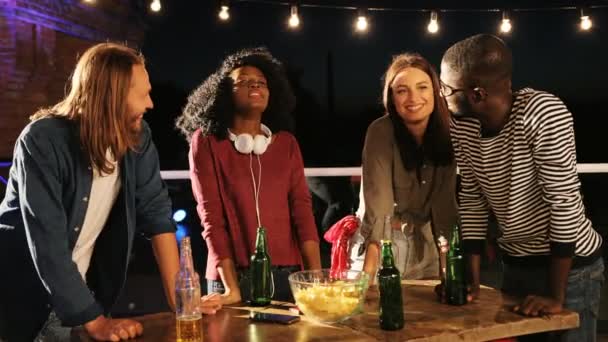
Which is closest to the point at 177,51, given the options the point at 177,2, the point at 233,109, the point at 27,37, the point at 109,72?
the point at 177,2

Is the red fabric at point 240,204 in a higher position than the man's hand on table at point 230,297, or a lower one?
higher

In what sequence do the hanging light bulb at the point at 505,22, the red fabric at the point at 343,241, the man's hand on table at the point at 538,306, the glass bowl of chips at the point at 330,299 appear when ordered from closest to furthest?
1. the glass bowl of chips at the point at 330,299
2. the man's hand on table at the point at 538,306
3. the red fabric at the point at 343,241
4. the hanging light bulb at the point at 505,22

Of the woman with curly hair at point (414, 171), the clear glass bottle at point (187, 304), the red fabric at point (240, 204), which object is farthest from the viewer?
the red fabric at point (240, 204)

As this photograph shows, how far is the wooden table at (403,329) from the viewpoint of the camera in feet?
5.67

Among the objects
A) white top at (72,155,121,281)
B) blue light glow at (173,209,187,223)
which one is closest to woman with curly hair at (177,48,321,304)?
white top at (72,155,121,281)

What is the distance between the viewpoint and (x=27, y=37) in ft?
22.2

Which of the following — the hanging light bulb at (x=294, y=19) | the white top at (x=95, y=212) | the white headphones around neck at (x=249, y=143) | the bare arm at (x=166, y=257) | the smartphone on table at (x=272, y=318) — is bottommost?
the smartphone on table at (x=272, y=318)

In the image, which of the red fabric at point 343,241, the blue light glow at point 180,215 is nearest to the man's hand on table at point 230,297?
the red fabric at point 343,241

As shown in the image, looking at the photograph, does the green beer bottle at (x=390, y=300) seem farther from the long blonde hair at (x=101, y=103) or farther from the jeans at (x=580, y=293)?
the long blonde hair at (x=101, y=103)

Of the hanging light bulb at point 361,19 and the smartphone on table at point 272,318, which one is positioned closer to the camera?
the smartphone on table at point 272,318

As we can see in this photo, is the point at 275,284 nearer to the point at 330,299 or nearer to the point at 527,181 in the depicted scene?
the point at 330,299

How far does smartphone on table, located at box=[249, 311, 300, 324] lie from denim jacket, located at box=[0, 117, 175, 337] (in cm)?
42

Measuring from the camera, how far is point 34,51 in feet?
22.5

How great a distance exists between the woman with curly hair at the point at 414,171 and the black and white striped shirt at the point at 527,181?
121mm
